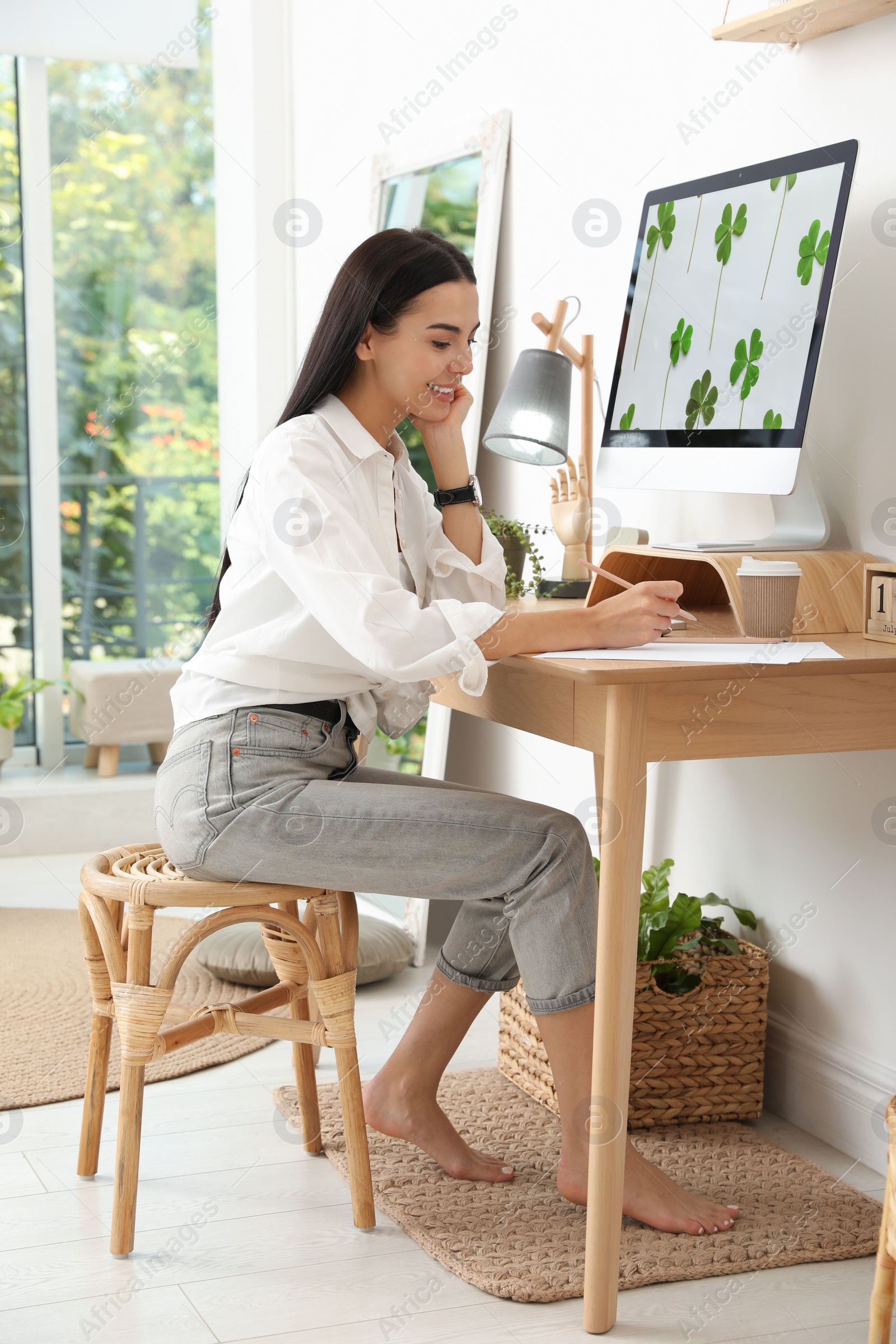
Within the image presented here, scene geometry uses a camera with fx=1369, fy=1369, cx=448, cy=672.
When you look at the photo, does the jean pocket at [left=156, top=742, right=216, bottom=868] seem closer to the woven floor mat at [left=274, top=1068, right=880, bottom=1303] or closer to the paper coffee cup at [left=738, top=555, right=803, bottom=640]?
the woven floor mat at [left=274, top=1068, right=880, bottom=1303]

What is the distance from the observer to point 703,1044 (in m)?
2.17

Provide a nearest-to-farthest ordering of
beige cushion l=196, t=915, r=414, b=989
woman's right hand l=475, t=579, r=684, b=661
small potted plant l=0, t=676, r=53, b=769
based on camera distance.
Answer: woman's right hand l=475, t=579, r=684, b=661 → beige cushion l=196, t=915, r=414, b=989 → small potted plant l=0, t=676, r=53, b=769

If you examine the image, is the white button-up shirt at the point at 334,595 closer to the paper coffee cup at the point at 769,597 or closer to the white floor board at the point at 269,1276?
the paper coffee cup at the point at 769,597

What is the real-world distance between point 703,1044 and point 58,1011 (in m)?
1.33

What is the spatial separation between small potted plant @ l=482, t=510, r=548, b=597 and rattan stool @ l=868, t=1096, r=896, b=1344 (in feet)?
3.79

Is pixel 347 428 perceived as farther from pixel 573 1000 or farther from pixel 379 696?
pixel 573 1000

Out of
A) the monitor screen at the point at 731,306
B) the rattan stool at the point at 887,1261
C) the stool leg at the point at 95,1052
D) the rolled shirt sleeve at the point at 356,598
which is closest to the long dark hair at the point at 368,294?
the rolled shirt sleeve at the point at 356,598

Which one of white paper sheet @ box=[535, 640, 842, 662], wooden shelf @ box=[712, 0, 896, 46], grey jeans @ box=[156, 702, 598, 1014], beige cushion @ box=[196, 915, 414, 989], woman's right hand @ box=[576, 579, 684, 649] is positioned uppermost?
wooden shelf @ box=[712, 0, 896, 46]

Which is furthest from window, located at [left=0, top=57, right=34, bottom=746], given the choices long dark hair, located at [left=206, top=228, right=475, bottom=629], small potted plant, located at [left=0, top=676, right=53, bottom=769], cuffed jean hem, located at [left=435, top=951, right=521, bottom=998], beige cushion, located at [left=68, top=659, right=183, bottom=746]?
cuffed jean hem, located at [left=435, top=951, right=521, bottom=998]

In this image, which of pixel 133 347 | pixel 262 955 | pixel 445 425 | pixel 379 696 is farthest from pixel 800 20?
pixel 133 347

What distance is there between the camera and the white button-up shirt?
169 cm

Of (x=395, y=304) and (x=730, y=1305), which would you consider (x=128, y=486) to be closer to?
(x=395, y=304)

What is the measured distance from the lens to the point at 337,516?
68.7 inches

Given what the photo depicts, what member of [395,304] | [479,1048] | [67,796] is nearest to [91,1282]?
[479,1048]
